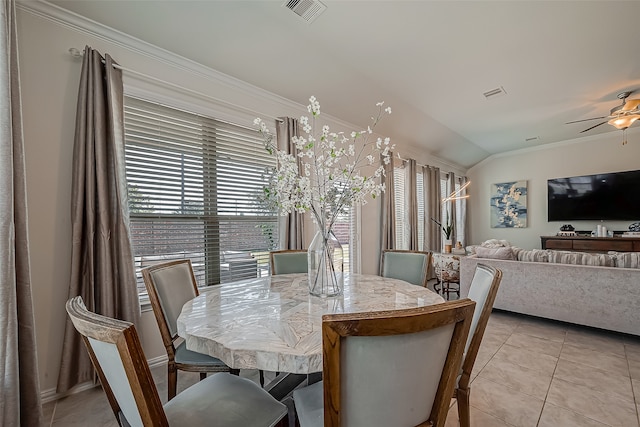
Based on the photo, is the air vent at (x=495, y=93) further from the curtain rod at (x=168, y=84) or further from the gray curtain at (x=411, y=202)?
the curtain rod at (x=168, y=84)

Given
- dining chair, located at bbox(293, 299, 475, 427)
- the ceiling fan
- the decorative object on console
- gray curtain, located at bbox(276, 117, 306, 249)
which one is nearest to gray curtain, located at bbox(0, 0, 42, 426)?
dining chair, located at bbox(293, 299, 475, 427)

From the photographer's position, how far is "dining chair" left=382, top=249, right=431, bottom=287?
7.11ft

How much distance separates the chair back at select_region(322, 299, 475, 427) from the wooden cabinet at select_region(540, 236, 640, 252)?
20.2 feet

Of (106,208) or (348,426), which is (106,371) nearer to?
(348,426)

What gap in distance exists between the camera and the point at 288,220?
3.05m

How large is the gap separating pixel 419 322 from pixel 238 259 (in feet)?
8.00

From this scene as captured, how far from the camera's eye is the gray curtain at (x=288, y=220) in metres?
3.04

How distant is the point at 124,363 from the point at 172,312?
101 centimetres

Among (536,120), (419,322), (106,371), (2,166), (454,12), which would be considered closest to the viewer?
(419,322)

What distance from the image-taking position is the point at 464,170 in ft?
23.2

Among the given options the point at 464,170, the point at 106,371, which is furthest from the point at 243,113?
the point at 464,170

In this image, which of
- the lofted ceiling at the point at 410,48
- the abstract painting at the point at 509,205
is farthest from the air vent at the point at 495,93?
the abstract painting at the point at 509,205

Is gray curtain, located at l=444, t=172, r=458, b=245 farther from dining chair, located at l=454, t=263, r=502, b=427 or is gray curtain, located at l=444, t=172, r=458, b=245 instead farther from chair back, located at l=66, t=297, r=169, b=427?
chair back, located at l=66, t=297, r=169, b=427

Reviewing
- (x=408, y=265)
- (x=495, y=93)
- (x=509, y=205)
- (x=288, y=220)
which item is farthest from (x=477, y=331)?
(x=509, y=205)
